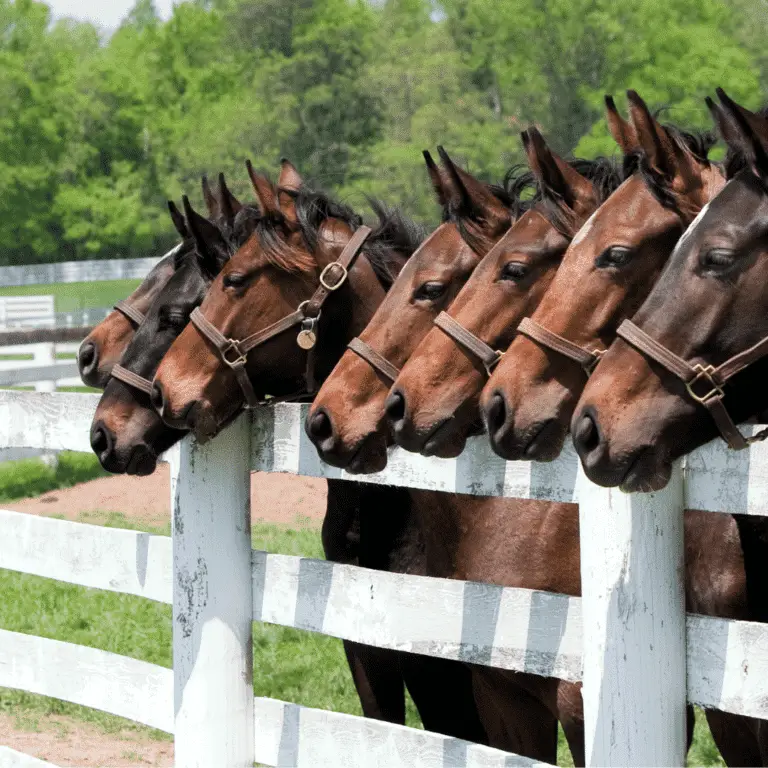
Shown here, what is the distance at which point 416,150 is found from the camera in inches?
1679

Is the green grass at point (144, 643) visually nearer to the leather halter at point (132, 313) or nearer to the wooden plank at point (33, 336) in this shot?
the leather halter at point (132, 313)

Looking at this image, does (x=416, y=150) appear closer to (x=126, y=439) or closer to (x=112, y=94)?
(x=112, y=94)

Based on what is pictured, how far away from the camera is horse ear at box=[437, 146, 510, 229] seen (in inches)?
161

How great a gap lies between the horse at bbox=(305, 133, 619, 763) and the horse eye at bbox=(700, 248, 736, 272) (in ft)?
2.98

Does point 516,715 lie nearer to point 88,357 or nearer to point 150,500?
point 88,357

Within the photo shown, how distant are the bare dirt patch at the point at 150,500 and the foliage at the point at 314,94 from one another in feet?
94.7

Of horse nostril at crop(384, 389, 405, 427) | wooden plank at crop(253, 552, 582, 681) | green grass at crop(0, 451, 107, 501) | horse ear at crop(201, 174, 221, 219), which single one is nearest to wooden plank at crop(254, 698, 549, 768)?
wooden plank at crop(253, 552, 582, 681)

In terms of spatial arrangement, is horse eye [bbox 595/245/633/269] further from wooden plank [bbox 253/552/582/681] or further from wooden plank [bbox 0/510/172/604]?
wooden plank [bbox 0/510/172/604]

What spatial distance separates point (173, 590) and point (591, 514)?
→ 60.9 inches

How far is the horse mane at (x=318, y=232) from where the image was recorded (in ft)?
15.1

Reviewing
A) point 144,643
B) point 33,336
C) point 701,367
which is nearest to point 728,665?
point 701,367

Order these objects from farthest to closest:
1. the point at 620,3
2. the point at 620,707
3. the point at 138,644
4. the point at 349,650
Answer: the point at 620,3
the point at 138,644
the point at 349,650
the point at 620,707

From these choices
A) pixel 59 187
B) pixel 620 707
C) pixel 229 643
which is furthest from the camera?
pixel 59 187

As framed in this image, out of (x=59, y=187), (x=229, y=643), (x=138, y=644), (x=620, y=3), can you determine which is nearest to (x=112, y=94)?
(x=59, y=187)
